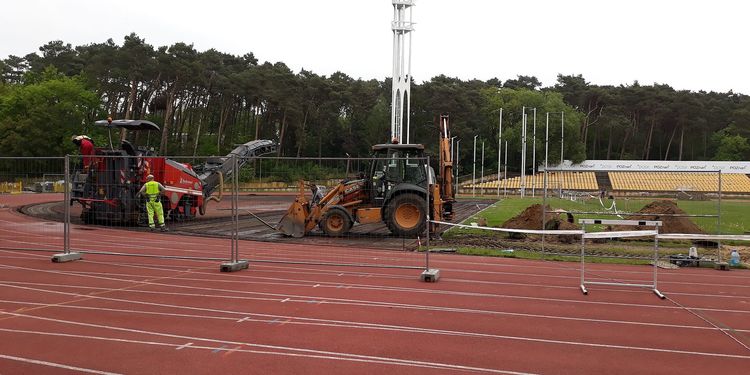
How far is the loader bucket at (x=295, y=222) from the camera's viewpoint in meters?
15.5

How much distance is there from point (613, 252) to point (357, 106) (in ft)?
215

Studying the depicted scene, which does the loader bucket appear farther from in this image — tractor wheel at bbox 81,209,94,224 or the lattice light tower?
the lattice light tower

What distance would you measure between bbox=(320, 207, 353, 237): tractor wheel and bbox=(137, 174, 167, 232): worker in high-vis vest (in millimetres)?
4828

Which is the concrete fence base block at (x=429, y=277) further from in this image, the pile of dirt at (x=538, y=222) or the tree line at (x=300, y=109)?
the tree line at (x=300, y=109)

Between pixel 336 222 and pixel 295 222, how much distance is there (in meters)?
1.18

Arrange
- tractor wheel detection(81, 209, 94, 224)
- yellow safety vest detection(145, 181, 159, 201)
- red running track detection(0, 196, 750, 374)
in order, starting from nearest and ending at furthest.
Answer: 1. red running track detection(0, 196, 750, 374)
2. yellow safety vest detection(145, 181, 159, 201)
3. tractor wheel detection(81, 209, 94, 224)

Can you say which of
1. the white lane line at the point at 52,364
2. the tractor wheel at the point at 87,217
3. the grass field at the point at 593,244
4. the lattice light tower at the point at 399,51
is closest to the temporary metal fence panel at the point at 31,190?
the tractor wheel at the point at 87,217

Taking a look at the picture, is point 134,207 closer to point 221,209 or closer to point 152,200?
point 152,200

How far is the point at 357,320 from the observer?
6.61 metres

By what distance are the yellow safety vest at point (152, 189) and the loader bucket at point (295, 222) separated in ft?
12.0

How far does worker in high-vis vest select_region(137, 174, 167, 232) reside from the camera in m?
15.6

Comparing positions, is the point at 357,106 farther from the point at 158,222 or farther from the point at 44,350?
the point at 44,350

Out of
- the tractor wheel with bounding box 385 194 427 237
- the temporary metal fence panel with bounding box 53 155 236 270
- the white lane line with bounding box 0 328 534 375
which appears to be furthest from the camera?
the tractor wheel with bounding box 385 194 427 237

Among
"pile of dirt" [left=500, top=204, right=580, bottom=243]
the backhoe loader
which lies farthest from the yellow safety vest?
"pile of dirt" [left=500, top=204, right=580, bottom=243]
